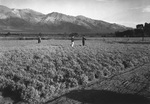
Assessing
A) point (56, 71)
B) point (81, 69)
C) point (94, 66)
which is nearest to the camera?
point (56, 71)

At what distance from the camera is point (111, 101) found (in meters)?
7.78

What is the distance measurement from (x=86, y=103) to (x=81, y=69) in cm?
664

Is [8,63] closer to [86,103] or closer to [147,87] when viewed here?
[86,103]

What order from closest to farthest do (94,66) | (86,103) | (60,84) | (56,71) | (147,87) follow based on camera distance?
1. (86,103)
2. (147,87)
3. (60,84)
4. (56,71)
5. (94,66)

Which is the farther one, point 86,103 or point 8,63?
point 8,63

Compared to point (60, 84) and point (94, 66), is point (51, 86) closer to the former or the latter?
point (60, 84)

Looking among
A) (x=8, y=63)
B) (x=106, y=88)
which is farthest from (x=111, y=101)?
(x=8, y=63)

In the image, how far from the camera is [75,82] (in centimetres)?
1155

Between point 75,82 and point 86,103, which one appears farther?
point 75,82

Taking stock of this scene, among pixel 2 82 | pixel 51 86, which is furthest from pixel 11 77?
pixel 51 86

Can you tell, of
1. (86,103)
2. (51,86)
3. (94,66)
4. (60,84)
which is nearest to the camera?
(86,103)

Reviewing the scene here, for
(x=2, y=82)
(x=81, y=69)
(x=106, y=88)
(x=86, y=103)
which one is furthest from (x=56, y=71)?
(x=86, y=103)

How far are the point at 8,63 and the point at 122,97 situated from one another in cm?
961

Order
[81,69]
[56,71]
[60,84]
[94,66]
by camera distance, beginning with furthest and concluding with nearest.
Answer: [94,66]
[81,69]
[56,71]
[60,84]
